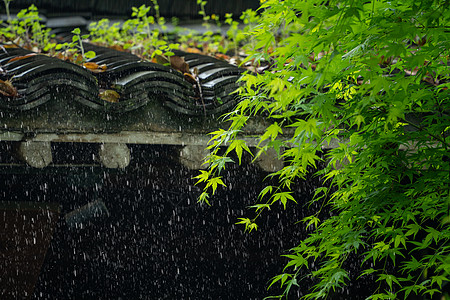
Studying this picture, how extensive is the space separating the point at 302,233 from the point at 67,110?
7.43ft

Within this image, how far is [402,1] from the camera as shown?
1.70 m

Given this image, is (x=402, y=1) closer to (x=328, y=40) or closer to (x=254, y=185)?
(x=328, y=40)

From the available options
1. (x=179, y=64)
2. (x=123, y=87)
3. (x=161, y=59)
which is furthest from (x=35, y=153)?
(x=161, y=59)

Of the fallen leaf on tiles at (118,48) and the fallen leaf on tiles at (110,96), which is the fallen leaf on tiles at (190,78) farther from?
the fallen leaf on tiles at (118,48)

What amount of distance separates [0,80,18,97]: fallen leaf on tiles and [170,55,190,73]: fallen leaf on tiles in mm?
1254

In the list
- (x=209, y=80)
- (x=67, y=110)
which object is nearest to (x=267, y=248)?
(x=209, y=80)

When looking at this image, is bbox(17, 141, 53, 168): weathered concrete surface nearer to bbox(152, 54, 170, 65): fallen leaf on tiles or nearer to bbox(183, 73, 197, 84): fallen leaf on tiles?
bbox(183, 73, 197, 84): fallen leaf on tiles

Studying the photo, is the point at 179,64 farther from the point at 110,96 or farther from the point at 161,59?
the point at 110,96

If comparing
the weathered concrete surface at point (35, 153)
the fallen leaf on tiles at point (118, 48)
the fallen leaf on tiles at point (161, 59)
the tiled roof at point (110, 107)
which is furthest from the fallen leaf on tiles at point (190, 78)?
the fallen leaf on tiles at point (118, 48)

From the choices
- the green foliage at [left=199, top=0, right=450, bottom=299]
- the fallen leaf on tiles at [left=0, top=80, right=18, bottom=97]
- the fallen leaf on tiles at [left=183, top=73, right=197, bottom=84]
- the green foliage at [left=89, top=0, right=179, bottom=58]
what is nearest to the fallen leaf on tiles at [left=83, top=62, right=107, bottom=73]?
the fallen leaf on tiles at [left=183, top=73, right=197, bottom=84]

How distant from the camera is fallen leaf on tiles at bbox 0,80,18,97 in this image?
100 inches

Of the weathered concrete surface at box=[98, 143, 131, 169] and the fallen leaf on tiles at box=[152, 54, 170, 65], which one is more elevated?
the fallen leaf on tiles at box=[152, 54, 170, 65]

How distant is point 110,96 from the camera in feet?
9.04

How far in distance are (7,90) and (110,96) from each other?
58 centimetres
